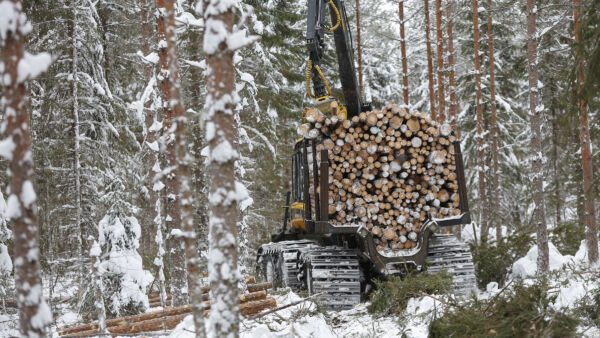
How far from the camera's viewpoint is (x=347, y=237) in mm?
9086

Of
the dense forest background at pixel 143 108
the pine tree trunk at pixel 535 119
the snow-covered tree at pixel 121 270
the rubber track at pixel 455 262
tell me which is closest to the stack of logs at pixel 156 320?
the dense forest background at pixel 143 108

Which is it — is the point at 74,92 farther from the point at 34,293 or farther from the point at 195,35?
the point at 34,293

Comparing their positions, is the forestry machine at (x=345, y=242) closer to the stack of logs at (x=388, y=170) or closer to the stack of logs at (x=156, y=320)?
the stack of logs at (x=388, y=170)

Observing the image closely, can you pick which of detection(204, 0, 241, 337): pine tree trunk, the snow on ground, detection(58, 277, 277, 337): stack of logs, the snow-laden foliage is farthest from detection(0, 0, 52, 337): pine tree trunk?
the snow-laden foliage

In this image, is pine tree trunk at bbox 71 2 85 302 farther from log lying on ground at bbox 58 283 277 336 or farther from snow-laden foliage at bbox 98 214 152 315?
log lying on ground at bbox 58 283 277 336

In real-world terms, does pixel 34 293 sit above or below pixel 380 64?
below

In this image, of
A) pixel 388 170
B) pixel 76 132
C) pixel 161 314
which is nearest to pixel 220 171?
pixel 161 314

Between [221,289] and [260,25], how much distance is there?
1180cm

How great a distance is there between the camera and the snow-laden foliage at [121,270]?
866cm

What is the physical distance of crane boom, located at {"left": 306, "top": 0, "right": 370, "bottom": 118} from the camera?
8.95 metres

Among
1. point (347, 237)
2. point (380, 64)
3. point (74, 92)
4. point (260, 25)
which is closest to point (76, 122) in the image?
point (74, 92)

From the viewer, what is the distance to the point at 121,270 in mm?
8656

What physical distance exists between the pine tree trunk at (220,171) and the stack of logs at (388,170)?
4.42 meters

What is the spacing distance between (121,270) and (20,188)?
18.2 feet
